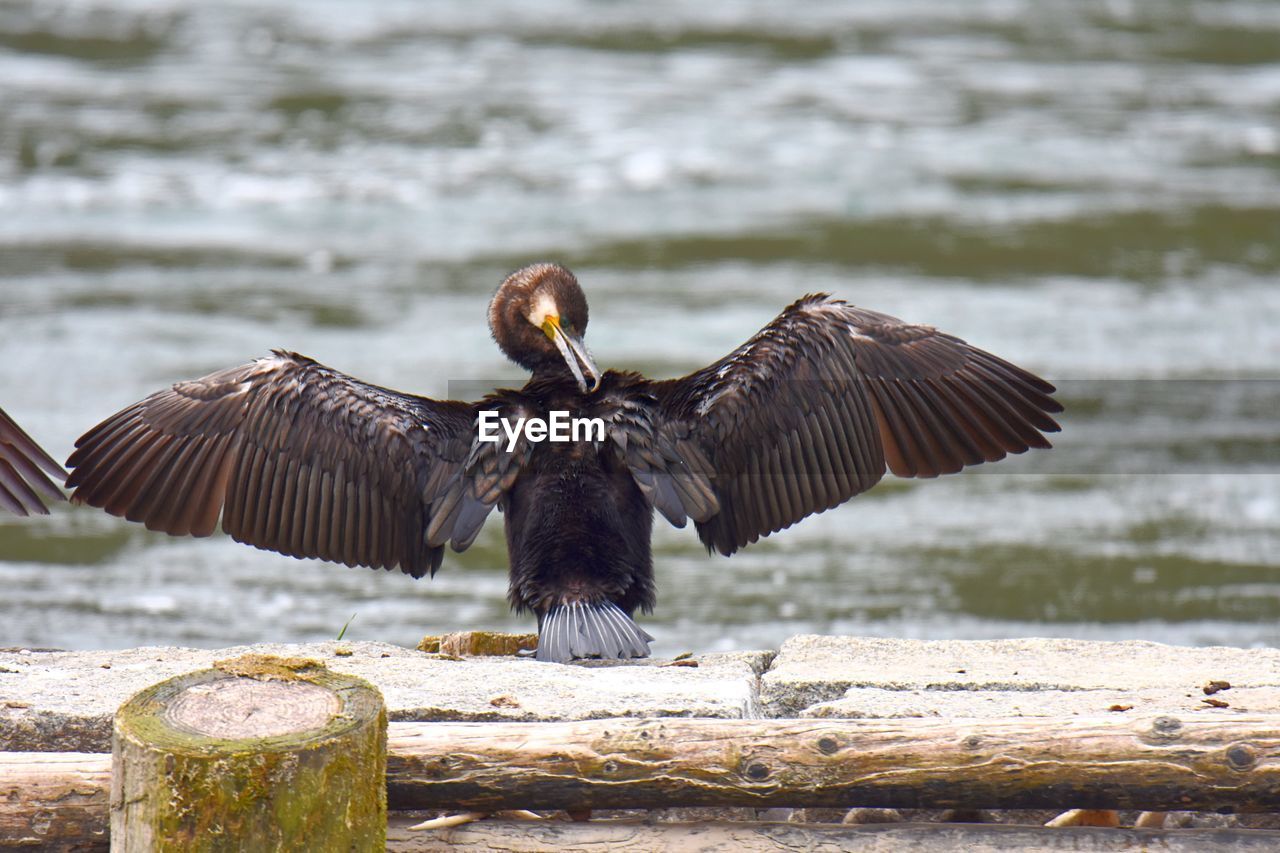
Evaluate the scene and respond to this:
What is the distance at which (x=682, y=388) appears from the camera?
4.61 metres

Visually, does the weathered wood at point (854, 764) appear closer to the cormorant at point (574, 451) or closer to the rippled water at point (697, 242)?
the cormorant at point (574, 451)

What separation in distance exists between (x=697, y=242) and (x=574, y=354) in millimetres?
5818

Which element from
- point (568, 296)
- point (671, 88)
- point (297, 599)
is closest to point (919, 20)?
point (671, 88)

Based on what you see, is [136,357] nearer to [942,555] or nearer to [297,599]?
[297,599]

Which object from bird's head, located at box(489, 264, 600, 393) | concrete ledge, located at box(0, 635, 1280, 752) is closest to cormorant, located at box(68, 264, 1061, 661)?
bird's head, located at box(489, 264, 600, 393)

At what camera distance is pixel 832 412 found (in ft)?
15.1

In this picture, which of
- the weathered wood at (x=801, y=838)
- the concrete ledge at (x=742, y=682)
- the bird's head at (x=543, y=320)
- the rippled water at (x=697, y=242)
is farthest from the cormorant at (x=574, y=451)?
the rippled water at (x=697, y=242)

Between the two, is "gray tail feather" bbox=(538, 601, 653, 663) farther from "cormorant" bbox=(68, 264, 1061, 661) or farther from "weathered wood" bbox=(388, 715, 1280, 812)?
"weathered wood" bbox=(388, 715, 1280, 812)

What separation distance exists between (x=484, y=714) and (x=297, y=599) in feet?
10.7

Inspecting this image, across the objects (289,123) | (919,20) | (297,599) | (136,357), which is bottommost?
(297,599)

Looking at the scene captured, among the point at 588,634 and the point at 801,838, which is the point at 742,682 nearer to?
the point at 588,634

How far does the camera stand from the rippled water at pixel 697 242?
6742 millimetres

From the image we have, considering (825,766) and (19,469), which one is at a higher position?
(19,469)

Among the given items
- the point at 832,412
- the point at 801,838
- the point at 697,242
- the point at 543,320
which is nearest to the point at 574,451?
the point at 543,320
